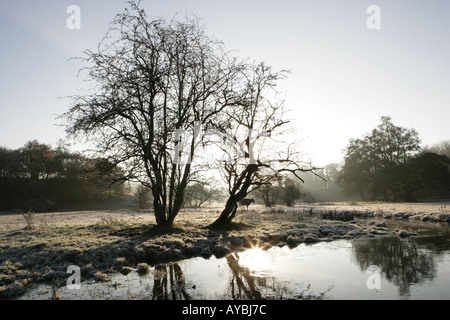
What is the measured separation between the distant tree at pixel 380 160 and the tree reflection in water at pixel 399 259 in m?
46.9

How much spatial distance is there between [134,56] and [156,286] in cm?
1141

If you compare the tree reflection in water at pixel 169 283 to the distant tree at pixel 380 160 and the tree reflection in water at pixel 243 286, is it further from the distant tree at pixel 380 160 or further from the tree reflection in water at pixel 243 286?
the distant tree at pixel 380 160

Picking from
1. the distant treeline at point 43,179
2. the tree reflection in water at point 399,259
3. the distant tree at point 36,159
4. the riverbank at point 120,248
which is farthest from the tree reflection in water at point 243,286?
the distant tree at point 36,159

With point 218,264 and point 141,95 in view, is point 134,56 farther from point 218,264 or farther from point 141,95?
point 218,264

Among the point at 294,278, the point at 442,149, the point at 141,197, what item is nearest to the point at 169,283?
the point at 294,278

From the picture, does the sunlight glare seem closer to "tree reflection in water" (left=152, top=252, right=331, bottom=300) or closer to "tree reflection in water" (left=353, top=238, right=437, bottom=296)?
"tree reflection in water" (left=152, top=252, right=331, bottom=300)

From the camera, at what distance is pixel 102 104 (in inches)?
524

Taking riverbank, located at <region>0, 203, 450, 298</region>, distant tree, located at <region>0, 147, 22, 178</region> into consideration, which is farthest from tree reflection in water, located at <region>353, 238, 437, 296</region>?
distant tree, located at <region>0, 147, 22, 178</region>

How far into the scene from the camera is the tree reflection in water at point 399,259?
7519mm

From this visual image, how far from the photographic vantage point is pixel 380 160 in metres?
60.8

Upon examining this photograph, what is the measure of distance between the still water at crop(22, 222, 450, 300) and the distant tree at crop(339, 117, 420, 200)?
49601 millimetres

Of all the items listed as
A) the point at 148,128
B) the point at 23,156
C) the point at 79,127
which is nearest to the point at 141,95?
the point at 148,128

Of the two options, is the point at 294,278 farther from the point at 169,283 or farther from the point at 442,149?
the point at 442,149

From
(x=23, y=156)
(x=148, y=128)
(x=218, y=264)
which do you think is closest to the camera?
(x=218, y=264)
